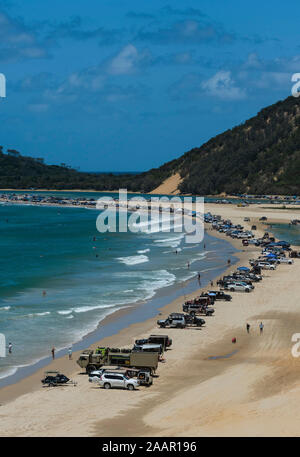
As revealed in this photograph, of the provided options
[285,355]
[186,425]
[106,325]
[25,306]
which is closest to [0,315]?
[25,306]

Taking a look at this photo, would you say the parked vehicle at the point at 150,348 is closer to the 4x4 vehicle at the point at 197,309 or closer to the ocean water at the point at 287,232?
the 4x4 vehicle at the point at 197,309

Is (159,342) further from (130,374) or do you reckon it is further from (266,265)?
(266,265)

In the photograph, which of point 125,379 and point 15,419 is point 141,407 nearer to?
point 125,379

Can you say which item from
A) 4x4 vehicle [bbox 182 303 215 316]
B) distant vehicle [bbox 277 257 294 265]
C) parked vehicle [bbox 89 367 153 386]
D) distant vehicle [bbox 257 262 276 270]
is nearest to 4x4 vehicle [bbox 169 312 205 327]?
4x4 vehicle [bbox 182 303 215 316]

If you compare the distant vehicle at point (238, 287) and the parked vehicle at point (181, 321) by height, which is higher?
the distant vehicle at point (238, 287)

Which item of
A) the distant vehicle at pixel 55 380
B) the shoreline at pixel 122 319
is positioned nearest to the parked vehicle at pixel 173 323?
the shoreline at pixel 122 319

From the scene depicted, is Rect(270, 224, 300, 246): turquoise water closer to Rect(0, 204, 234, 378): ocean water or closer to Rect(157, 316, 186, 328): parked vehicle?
Rect(0, 204, 234, 378): ocean water
